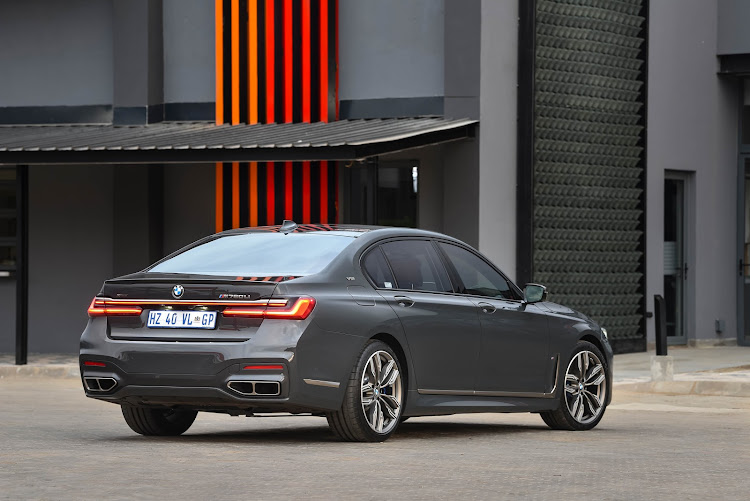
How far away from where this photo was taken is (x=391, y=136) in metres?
17.7

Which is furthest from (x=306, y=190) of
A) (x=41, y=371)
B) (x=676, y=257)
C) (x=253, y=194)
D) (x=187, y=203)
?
(x=676, y=257)

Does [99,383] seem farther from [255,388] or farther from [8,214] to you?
[8,214]

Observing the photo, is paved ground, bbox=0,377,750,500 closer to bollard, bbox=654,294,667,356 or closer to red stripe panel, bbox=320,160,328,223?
bollard, bbox=654,294,667,356

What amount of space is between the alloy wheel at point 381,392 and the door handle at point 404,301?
0.41 m

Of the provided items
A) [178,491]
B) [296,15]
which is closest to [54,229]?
[296,15]

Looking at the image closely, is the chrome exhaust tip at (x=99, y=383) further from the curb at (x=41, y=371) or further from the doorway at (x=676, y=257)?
the doorway at (x=676, y=257)

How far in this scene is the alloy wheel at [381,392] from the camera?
10.1 metres

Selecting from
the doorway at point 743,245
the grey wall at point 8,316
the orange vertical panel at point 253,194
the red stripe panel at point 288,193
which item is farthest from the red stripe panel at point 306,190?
the doorway at point 743,245

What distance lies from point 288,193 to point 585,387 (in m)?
8.23

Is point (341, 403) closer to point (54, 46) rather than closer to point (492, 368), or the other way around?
point (492, 368)

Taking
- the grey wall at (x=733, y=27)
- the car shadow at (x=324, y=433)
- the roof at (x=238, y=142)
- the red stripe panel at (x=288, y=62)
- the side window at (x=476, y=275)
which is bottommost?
the car shadow at (x=324, y=433)

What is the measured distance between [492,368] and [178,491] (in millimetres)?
4075

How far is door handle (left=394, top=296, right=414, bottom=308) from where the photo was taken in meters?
10.5

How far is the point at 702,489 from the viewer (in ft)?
26.6
